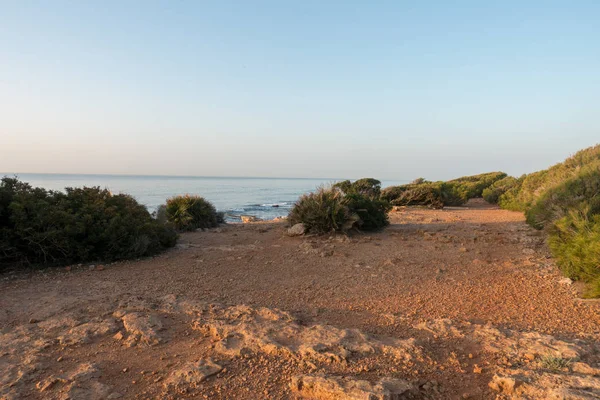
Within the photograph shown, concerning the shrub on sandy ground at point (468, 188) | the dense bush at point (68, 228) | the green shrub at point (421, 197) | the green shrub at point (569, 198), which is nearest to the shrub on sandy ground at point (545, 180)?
the green shrub at point (569, 198)

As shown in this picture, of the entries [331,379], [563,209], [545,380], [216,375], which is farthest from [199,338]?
[563,209]

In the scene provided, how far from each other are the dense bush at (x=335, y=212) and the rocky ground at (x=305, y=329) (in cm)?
170

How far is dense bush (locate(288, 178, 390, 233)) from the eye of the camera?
8.33m

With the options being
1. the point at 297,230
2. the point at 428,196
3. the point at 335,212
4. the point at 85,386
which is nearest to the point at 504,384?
the point at 85,386

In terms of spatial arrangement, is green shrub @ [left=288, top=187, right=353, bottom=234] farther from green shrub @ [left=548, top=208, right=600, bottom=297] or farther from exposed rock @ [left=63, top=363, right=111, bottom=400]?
exposed rock @ [left=63, top=363, right=111, bottom=400]

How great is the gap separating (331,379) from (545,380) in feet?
4.60

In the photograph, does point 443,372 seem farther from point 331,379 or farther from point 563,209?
point 563,209

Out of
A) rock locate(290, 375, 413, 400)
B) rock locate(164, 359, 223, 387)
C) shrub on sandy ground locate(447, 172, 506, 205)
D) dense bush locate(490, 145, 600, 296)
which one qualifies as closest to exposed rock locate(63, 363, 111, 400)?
rock locate(164, 359, 223, 387)

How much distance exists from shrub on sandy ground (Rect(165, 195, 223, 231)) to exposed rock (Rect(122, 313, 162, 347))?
22.0ft

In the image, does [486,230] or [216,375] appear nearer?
[216,375]

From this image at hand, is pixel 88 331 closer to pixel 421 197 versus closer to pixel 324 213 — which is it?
pixel 324 213

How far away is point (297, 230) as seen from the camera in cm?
845

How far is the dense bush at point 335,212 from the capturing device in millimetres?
8328

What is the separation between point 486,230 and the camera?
8.84 m
